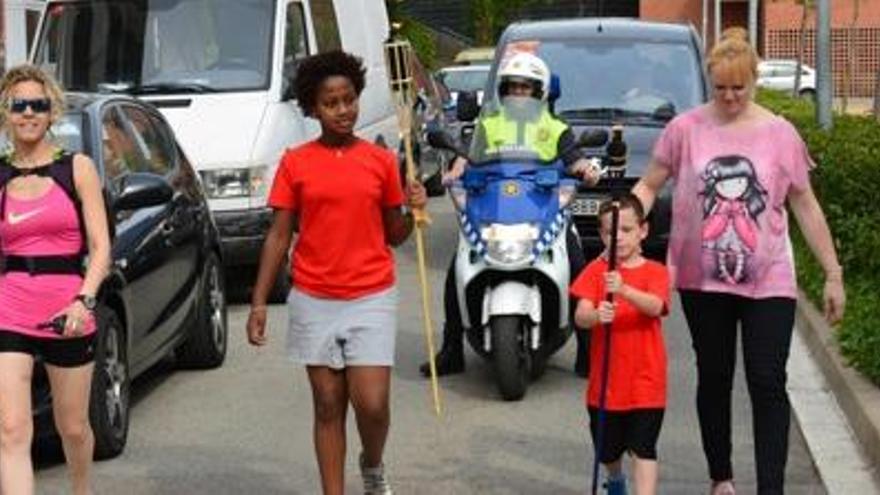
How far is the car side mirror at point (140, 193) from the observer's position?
7941mm

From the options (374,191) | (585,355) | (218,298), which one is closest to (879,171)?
(585,355)

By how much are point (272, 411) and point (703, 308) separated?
3092 mm

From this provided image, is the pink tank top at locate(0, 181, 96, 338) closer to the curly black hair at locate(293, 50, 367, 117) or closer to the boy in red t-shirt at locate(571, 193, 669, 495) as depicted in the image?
the curly black hair at locate(293, 50, 367, 117)

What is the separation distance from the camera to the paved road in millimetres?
7367

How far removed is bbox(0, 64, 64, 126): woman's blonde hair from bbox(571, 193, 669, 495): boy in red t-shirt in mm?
1953

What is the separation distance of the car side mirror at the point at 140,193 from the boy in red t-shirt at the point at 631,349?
2.50 metres

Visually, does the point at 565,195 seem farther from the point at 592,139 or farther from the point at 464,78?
the point at 464,78

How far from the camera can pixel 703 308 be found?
6.48m

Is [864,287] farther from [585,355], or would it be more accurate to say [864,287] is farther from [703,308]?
[703,308]

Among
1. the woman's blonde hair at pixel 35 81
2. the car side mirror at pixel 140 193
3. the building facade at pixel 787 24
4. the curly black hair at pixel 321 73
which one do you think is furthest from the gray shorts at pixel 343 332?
the building facade at pixel 787 24

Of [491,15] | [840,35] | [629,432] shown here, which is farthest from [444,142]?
[840,35]

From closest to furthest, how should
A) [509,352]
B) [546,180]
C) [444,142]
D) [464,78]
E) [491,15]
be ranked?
1. [509,352]
2. [546,180]
3. [444,142]
4. [464,78]
5. [491,15]

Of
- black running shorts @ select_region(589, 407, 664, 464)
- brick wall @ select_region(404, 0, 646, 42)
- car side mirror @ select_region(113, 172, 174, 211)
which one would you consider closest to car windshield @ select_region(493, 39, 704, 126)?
car side mirror @ select_region(113, 172, 174, 211)

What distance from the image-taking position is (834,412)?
846cm
